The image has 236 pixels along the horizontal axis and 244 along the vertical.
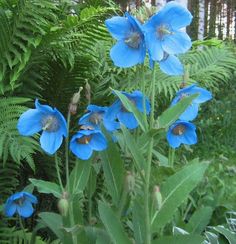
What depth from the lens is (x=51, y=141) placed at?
1.78 m

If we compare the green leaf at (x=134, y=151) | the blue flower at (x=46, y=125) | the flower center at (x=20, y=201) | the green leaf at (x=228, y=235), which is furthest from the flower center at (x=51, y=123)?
the green leaf at (x=228, y=235)

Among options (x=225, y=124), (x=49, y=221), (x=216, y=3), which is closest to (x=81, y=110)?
(x=49, y=221)

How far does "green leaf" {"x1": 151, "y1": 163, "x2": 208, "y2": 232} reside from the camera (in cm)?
180

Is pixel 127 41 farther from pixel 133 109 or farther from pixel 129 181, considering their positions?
pixel 129 181

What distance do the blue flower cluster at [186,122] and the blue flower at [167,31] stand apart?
0.26 meters

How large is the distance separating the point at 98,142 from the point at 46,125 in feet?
0.63

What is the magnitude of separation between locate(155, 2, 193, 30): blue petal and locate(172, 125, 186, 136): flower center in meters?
0.41

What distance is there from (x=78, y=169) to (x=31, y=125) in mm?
245

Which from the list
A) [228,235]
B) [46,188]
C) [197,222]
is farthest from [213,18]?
[46,188]

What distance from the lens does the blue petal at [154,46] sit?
1.66 meters

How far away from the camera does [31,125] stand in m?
1.79

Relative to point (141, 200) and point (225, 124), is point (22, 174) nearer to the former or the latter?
point (141, 200)

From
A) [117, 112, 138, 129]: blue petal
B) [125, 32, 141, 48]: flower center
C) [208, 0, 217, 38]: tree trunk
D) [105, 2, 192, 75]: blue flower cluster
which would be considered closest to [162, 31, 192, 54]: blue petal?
[105, 2, 192, 75]: blue flower cluster

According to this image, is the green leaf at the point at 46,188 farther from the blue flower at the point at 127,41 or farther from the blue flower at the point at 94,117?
the blue flower at the point at 127,41
